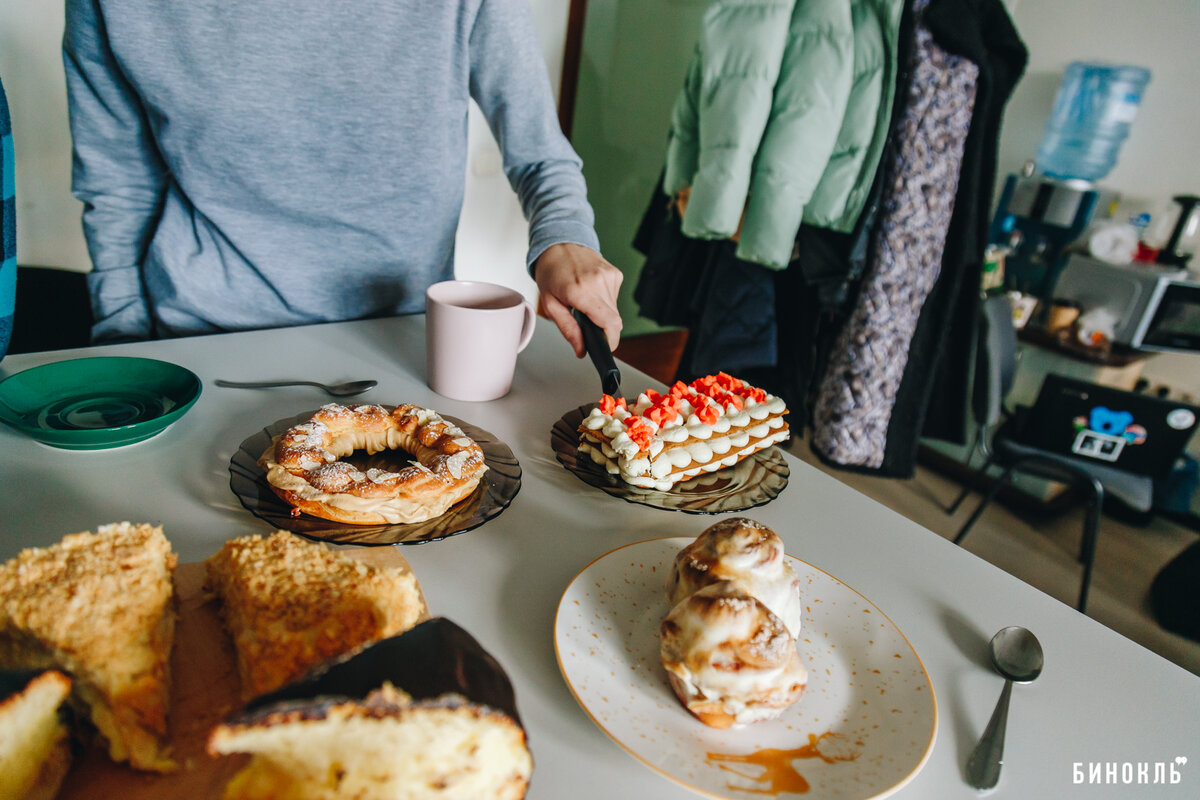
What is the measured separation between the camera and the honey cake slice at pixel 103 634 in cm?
42

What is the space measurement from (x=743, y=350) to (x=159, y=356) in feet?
4.50

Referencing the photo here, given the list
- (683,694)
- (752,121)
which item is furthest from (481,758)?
(752,121)

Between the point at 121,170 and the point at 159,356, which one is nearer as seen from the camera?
the point at 159,356

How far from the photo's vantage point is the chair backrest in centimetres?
222

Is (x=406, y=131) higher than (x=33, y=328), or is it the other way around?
(x=406, y=131)

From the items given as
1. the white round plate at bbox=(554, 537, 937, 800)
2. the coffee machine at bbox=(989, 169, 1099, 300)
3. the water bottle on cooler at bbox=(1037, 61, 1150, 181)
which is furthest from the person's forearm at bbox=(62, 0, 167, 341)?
the water bottle on cooler at bbox=(1037, 61, 1150, 181)

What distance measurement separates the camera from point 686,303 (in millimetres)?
2068

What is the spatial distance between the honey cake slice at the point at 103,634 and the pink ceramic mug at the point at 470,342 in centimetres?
49

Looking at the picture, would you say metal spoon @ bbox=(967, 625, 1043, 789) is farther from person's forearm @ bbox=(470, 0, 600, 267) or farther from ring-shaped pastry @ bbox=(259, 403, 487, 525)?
person's forearm @ bbox=(470, 0, 600, 267)

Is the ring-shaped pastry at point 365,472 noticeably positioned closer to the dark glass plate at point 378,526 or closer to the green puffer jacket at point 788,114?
the dark glass plate at point 378,526

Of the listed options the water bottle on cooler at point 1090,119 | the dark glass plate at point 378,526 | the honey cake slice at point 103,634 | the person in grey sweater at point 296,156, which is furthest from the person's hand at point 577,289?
the water bottle on cooler at point 1090,119

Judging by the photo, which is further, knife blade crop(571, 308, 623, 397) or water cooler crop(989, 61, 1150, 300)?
water cooler crop(989, 61, 1150, 300)

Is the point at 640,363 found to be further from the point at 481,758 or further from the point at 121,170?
the point at 481,758

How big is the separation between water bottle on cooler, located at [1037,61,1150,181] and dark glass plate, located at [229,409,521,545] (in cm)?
324
